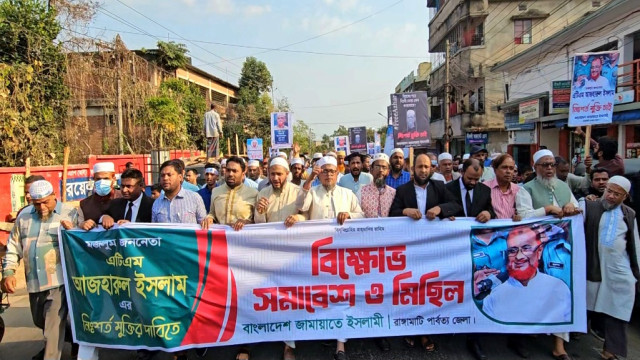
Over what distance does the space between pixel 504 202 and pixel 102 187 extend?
4.07 meters

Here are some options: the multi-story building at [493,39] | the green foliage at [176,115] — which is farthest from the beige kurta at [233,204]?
the multi-story building at [493,39]

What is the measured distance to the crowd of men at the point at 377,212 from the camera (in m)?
3.74

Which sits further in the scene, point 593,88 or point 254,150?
point 254,150

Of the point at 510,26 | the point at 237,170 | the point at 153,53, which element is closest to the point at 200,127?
the point at 153,53

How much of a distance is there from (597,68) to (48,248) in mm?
7419

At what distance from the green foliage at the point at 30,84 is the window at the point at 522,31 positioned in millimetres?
24577

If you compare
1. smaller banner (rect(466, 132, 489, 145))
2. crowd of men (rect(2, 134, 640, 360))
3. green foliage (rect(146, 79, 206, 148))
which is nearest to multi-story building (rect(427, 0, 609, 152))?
smaller banner (rect(466, 132, 489, 145))

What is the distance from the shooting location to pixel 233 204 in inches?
170

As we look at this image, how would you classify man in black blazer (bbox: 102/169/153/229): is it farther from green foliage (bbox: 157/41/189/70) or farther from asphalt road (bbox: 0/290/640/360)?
green foliage (bbox: 157/41/189/70)

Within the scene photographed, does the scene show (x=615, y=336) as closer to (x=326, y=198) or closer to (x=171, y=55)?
(x=326, y=198)

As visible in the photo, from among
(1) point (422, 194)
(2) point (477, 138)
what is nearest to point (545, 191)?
(1) point (422, 194)

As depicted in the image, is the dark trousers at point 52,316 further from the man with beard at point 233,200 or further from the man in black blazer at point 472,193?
the man in black blazer at point 472,193

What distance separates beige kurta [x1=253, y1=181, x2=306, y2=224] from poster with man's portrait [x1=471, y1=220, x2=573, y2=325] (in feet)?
5.84

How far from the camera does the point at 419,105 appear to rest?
28.9 feet
